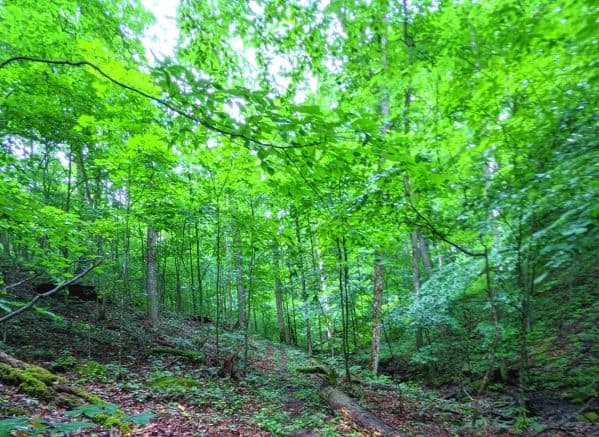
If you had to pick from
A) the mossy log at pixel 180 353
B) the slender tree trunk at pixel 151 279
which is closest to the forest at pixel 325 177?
the mossy log at pixel 180 353

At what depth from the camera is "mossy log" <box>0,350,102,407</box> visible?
552 centimetres

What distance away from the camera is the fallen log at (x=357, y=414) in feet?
19.4

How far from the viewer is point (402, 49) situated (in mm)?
5020

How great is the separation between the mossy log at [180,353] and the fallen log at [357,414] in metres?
4.35

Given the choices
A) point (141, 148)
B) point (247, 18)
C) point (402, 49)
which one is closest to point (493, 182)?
point (402, 49)

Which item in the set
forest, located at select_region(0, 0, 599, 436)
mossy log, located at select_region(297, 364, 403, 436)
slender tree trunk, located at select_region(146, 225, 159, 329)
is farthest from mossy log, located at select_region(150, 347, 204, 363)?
mossy log, located at select_region(297, 364, 403, 436)

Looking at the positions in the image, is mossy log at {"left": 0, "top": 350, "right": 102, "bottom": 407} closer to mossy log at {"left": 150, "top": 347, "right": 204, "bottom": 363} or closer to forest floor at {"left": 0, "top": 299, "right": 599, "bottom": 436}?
forest floor at {"left": 0, "top": 299, "right": 599, "bottom": 436}

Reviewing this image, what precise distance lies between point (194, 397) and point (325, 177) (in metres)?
5.93

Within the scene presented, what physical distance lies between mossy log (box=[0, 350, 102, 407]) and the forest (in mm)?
41

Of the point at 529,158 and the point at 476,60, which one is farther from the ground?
the point at 476,60

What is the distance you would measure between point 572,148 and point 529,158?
0.68m

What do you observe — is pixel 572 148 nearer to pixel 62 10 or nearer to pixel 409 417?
pixel 409 417

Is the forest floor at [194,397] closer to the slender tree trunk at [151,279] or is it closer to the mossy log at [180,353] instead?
the mossy log at [180,353]

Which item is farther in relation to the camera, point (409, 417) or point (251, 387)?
point (251, 387)
